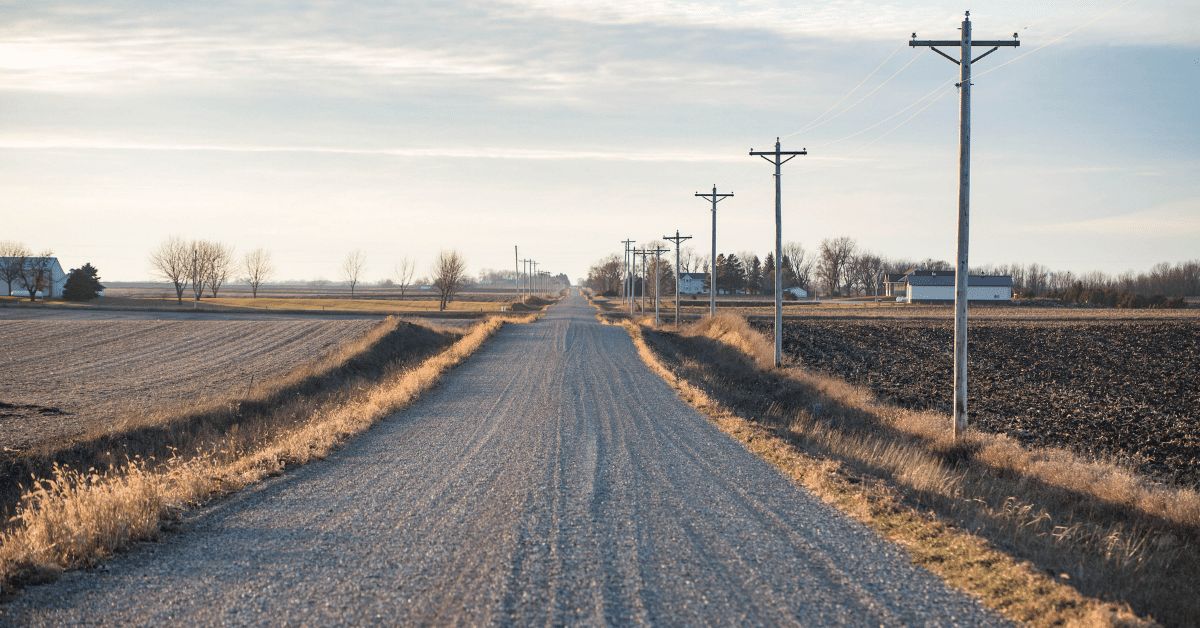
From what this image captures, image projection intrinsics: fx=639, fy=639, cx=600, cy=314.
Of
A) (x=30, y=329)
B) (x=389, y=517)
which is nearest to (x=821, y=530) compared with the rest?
(x=389, y=517)

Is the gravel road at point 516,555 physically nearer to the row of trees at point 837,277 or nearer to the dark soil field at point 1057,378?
the dark soil field at point 1057,378

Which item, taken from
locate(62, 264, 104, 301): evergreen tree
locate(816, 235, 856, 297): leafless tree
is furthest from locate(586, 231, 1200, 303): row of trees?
locate(62, 264, 104, 301): evergreen tree

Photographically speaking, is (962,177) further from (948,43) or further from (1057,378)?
(1057,378)

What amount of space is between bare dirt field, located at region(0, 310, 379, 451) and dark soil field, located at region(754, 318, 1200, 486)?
20.4 metres

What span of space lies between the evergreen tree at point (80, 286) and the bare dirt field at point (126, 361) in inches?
856

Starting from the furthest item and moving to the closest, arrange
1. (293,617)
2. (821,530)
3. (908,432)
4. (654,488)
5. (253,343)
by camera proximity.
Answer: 1. (253,343)
2. (908,432)
3. (654,488)
4. (821,530)
5. (293,617)

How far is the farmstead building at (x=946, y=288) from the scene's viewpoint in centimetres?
9481

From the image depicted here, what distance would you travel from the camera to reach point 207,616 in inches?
162

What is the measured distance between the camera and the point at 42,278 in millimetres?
72500

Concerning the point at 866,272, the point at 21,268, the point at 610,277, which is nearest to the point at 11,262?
the point at 21,268

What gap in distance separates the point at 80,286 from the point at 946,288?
4245 inches

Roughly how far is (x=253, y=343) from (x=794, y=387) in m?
25.8

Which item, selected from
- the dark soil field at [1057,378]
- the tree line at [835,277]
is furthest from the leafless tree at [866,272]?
the dark soil field at [1057,378]

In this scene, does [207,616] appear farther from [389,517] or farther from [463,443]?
[463,443]
